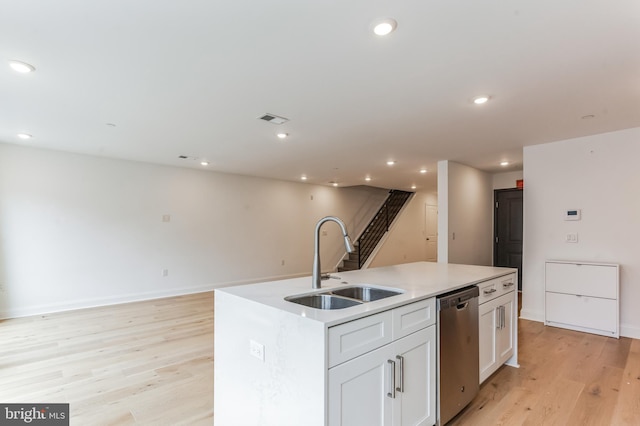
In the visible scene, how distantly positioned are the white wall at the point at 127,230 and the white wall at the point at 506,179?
4532 mm

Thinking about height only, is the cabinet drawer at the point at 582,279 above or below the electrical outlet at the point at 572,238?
below

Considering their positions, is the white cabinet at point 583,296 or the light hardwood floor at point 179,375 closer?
the light hardwood floor at point 179,375

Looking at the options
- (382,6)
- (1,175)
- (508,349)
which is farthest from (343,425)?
(1,175)

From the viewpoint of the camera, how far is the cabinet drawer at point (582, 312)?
3889mm

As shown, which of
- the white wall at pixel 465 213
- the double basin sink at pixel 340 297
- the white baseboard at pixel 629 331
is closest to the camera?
the double basin sink at pixel 340 297

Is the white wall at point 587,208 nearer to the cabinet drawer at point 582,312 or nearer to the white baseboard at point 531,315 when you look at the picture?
the white baseboard at point 531,315

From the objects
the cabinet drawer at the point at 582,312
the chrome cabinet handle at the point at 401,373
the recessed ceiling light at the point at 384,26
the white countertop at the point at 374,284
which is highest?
the recessed ceiling light at the point at 384,26

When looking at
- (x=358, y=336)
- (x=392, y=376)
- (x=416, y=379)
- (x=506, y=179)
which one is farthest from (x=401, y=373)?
(x=506, y=179)

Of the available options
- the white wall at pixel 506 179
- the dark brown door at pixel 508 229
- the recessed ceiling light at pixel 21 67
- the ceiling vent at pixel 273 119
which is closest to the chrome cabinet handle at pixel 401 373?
the ceiling vent at pixel 273 119

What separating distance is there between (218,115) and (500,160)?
4730mm

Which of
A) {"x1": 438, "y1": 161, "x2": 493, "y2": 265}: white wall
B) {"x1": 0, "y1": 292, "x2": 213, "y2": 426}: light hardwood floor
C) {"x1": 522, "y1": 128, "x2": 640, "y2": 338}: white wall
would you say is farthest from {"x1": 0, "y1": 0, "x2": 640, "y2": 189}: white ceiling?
{"x1": 0, "y1": 292, "x2": 213, "y2": 426}: light hardwood floor

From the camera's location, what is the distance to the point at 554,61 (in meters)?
2.24

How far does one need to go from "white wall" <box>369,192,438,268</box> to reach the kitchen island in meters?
6.65

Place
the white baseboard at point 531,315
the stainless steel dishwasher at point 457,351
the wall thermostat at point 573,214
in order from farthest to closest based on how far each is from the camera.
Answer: the white baseboard at point 531,315 < the wall thermostat at point 573,214 < the stainless steel dishwasher at point 457,351
